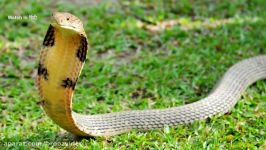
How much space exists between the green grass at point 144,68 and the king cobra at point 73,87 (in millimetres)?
85

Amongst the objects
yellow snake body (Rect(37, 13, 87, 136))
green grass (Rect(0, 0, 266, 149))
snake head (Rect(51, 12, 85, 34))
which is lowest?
green grass (Rect(0, 0, 266, 149))

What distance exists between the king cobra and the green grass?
0.28 ft

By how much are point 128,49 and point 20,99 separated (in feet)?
5.01

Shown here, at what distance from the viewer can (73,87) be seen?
145 inches

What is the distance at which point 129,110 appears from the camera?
15.7 ft

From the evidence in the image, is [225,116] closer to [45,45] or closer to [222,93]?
[222,93]

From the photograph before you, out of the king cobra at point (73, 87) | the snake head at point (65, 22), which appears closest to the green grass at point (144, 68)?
the king cobra at point (73, 87)

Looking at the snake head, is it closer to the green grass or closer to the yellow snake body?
the yellow snake body

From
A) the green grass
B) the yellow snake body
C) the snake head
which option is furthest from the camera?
the green grass

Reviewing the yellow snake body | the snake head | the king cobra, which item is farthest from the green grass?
the snake head

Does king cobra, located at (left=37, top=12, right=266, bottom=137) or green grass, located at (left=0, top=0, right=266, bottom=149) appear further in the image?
green grass, located at (left=0, top=0, right=266, bottom=149)

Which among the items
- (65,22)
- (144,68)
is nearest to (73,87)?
(65,22)

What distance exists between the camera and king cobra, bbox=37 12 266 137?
3.52m

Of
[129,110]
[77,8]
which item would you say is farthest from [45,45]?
[77,8]
